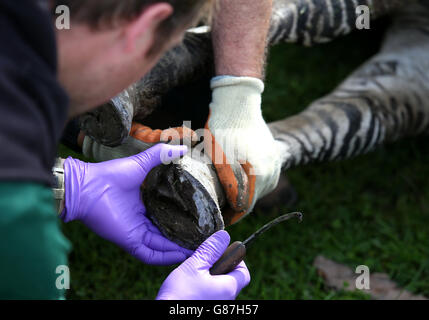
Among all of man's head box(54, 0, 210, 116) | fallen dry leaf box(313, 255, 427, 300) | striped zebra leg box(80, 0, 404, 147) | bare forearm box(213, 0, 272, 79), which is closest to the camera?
man's head box(54, 0, 210, 116)

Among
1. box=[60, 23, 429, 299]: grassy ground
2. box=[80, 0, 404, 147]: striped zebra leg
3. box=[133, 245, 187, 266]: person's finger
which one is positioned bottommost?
box=[60, 23, 429, 299]: grassy ground

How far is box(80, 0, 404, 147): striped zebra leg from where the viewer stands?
1.46 meters

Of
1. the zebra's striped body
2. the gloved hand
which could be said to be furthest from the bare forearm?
the zebra's striped body

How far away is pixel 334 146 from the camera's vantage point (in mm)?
2014

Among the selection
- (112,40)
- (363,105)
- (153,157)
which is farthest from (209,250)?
(363,105)

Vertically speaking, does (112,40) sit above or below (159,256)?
above

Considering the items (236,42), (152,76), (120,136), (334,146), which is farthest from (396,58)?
(120,136)

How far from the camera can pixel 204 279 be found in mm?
1336

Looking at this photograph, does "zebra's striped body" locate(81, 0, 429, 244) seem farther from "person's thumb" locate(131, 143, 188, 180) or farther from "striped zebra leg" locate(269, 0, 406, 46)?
"person's thumb" locate(131, 143, 188, 180)

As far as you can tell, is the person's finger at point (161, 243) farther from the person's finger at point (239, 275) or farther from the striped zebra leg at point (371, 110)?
the striped zebra leg at point (371, 110)

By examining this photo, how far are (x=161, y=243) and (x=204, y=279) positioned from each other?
0.25m

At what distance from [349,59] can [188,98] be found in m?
1.35

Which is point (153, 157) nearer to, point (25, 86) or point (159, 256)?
point (159, 256)

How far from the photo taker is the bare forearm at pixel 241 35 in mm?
1662
